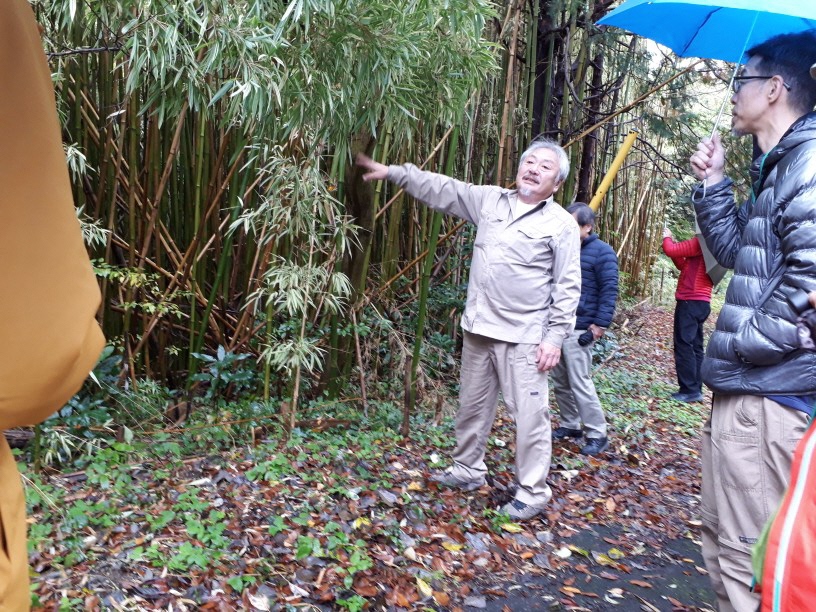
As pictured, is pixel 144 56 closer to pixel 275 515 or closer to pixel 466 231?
pixel 275 515

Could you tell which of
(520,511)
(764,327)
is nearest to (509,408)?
(520,511)

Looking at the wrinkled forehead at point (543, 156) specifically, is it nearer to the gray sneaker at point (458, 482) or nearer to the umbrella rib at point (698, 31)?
the umbrella rib at point (698, 31)

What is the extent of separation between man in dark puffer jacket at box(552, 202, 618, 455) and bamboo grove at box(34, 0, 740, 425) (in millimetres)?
809

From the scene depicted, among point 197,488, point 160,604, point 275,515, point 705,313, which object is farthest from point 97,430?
point 705,313

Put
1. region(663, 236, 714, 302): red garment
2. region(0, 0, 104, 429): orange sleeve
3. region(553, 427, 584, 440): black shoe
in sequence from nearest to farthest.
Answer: region(0, 0, 104, 429): orange sleeve
region(553, 427, 584, 440): black shoe
region(663, 236, 714, 302): red garment

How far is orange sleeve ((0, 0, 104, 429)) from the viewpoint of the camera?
755 mm

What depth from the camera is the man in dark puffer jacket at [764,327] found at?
1608 mm

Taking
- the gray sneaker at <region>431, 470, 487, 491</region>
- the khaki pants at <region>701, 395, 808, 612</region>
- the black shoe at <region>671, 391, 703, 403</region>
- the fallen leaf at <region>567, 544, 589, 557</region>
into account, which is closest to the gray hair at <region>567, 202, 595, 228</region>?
the gray sneaker at <region>431, 470, 487, 491</region>

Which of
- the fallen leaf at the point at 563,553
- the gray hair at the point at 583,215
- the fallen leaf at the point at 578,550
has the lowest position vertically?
the fallen leaf at the point at 578,550

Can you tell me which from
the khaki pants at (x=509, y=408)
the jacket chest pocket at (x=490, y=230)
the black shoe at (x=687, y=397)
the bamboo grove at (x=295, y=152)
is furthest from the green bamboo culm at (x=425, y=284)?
the black shoe at (x=687, y=397)

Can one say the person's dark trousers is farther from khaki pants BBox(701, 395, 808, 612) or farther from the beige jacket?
khaki pants BBox(701, 395, 808, 612)

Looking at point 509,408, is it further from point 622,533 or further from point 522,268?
point 622,533

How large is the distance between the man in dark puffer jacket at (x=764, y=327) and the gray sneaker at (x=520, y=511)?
1.21m

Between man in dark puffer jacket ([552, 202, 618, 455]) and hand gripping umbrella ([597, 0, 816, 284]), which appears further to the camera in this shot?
man in dark puffer jacket ([552, 202, 618, 455])
